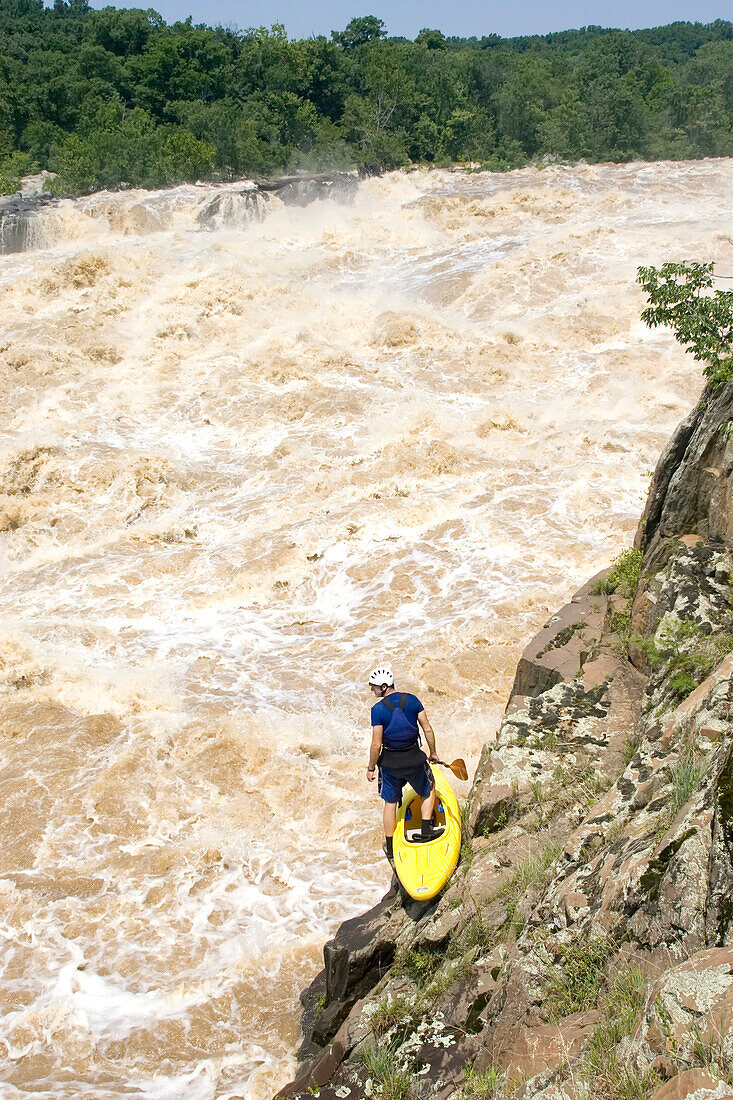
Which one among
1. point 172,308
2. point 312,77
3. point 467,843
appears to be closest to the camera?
point 467,843

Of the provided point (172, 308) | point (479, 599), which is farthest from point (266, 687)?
point (172, 308)

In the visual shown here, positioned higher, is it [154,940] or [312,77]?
[312,77]

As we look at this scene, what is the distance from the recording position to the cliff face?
2832 mm

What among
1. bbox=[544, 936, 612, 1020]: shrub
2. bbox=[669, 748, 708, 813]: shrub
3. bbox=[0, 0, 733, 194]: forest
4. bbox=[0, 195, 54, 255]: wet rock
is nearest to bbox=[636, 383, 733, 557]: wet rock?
bbox=[669, 748, 708, 813]: shrub

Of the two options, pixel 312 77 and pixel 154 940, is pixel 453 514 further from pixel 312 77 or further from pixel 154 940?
pixel 312 77

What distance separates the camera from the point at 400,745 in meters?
5.17

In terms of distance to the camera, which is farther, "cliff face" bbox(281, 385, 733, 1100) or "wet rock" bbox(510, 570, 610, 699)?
"wet rock" bbox(510, 570, 610, 699)

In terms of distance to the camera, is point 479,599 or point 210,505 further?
point 210,505

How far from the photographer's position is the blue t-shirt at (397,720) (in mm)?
5109

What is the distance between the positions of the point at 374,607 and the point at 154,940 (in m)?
5.43

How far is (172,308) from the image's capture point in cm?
2139

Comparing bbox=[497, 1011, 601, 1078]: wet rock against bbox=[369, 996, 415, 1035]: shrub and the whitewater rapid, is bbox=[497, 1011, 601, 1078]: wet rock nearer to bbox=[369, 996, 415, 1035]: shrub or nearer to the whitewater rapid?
bbox=[369, 996, 415, 1035]: shrub

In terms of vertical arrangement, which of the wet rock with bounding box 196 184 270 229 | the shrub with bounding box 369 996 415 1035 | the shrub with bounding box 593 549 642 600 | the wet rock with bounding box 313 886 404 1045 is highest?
the wet rock with bounding box 196 184 270 229

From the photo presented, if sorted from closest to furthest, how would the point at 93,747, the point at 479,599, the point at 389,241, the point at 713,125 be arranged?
1. the point at 93,747
2. the point at 479,599
3. the point at 389,241
4. the point at 713,125
